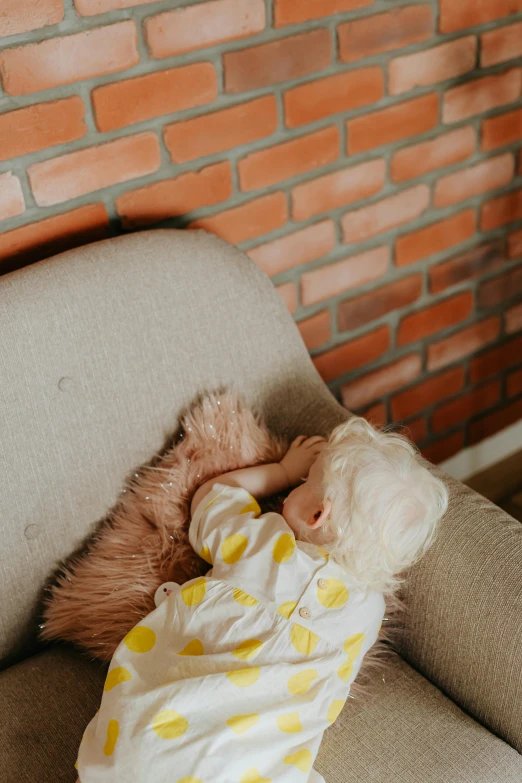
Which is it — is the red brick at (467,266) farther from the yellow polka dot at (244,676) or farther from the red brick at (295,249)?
the yellow polka dot at (244,676)

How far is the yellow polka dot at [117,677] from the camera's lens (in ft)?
2.85

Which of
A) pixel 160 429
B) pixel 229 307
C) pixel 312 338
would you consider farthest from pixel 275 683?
pixel 312 338

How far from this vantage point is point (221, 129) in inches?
49.3

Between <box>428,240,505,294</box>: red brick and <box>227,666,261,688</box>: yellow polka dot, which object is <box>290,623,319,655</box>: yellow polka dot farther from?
<box>428,240,505,294</box>: red brick

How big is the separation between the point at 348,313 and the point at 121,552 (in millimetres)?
770

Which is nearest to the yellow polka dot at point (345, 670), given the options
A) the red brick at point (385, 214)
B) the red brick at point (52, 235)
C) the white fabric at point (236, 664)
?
the white fabric at point (236, 664)

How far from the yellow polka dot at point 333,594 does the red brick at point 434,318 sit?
858 mm

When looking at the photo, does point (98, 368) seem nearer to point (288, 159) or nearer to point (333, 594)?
point (333, 594)

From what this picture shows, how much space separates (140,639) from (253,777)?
0.70 ft

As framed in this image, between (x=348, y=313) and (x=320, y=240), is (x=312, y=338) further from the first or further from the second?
Answer: (x=320, y=240)

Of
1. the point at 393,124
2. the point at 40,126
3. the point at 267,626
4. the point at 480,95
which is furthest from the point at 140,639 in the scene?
the point at 480,95

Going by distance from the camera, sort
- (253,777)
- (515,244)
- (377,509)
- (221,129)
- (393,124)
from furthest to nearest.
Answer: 1. (515,244)
2. (393,124)
3. (221,129)
4. (377,509)
5. (253,777)

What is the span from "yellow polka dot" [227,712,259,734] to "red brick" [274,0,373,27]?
1.06 metres

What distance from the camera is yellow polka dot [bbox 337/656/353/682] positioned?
2.99ft
